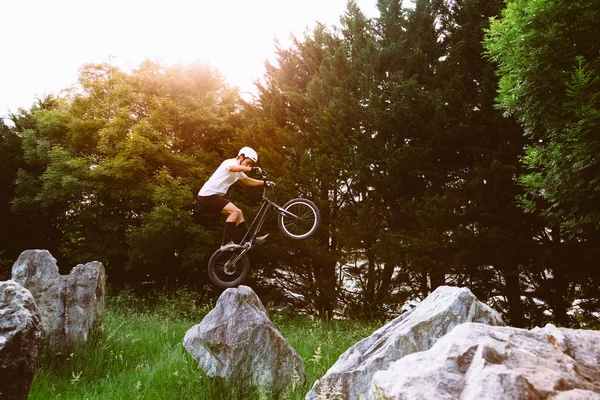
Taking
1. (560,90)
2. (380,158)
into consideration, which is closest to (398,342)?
(560,90)

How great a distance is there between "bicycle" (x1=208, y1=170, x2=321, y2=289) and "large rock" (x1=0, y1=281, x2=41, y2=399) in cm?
550

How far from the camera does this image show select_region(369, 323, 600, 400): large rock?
1.38 metres

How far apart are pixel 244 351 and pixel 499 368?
11.6 feet

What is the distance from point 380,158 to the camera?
1055cm

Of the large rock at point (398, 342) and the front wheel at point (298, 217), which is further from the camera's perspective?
the front wheel at point (298, 217)

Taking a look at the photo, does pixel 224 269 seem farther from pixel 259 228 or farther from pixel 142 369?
pixel 142 369

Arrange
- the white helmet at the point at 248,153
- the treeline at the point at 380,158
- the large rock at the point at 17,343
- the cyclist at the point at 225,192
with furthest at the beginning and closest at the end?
the cyclist at the point at 225,192, the white helmet at the point at 248,153, the treeline at the point at 380,158, the large rock at the point at 17,343

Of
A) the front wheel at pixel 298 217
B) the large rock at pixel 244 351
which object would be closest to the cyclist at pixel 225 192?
the front wheel at pixel 298 217

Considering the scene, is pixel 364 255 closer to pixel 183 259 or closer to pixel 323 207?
pixel 323 207

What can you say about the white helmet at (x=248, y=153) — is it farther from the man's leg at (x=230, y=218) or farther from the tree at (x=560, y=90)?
the tree at (x=560, y=90)

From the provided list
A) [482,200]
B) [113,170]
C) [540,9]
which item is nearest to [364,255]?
[482,200]

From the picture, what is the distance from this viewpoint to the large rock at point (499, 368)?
4.52 ft

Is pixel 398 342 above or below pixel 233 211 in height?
below

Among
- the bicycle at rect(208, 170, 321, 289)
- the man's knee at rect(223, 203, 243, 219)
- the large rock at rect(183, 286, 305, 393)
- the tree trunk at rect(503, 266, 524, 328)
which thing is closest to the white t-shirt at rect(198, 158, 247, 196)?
the man's knee at rect(223, 203, 243, 219)
